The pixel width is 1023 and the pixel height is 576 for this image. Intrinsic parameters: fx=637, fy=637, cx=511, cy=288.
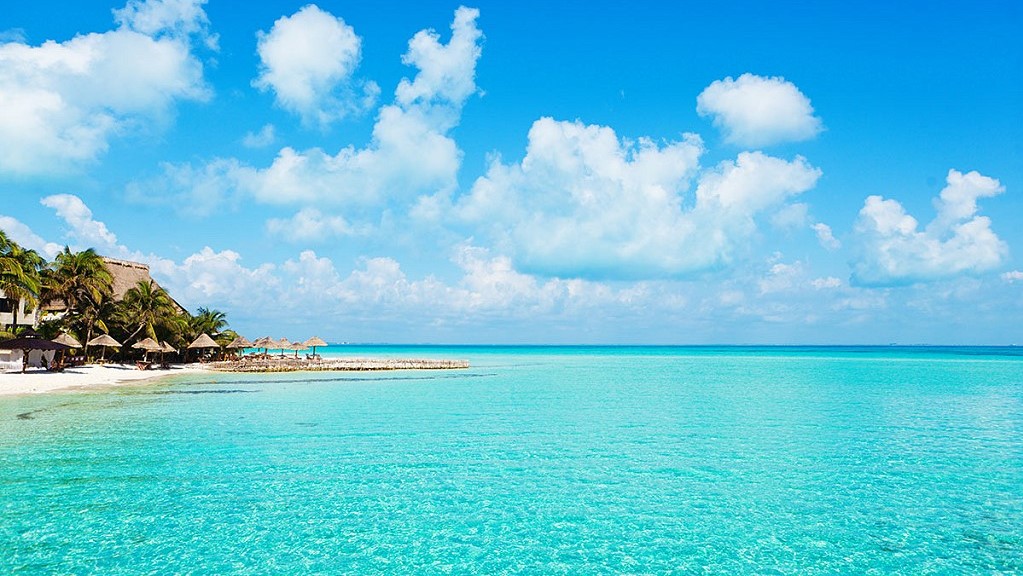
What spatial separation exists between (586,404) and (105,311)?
41894 millimetres

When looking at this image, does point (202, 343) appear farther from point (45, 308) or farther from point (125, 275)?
point (125, 275)

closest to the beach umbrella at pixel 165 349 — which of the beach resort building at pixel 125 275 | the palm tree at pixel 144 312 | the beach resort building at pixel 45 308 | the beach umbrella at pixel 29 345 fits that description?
the palm tree at pixel 144 312

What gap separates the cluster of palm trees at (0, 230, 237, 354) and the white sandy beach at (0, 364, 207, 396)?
10.8 feet

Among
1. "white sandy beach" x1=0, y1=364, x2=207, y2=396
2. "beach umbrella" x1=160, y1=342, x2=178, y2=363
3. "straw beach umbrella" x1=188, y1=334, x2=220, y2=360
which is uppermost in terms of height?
"straw beach umbrella" x1=188, y1=334, x2=220, y2=360

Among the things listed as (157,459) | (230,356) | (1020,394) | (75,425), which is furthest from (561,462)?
(230,356)

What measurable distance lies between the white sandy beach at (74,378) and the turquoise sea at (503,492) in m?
7.95

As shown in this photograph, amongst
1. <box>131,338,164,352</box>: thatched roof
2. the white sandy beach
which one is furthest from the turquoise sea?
<box>131,338,164,352</box>: thatched roof

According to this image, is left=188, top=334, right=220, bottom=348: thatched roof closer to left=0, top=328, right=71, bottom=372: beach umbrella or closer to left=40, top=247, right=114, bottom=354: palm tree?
left=40, top=247, right=114, bottom=354: palm tree

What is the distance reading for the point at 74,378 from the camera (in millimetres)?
38438

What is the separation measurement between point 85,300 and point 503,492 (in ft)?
160

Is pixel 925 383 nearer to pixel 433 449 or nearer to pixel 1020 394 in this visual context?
pixel 1020 394

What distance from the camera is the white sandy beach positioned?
3244cm

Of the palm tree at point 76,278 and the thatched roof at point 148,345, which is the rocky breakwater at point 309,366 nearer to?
the thatched roof at point 148,345

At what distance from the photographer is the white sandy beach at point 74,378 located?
1277 inches
